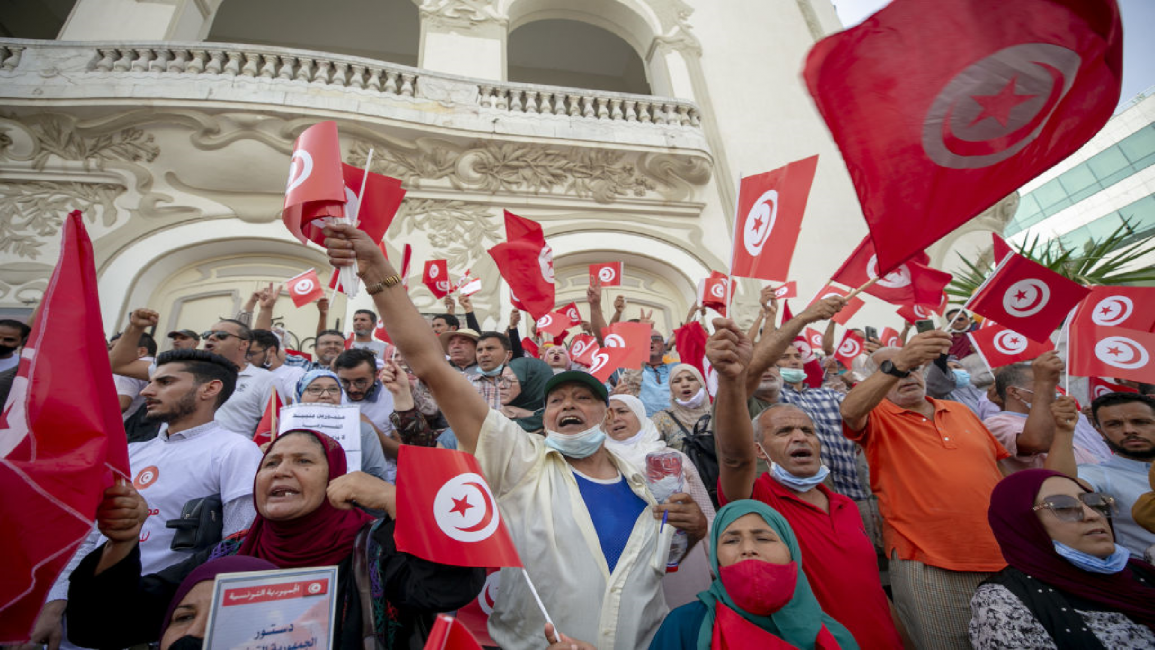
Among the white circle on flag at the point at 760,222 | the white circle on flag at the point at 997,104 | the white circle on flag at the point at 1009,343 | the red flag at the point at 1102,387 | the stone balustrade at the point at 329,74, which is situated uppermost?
the stone balustrade at the point at 329,74

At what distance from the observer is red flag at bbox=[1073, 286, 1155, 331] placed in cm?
320

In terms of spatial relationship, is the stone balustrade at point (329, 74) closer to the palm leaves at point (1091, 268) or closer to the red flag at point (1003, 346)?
the palm leaves at point (1091, 268)

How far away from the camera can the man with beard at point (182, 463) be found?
1922 mm

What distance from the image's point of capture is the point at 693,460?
8.81 feet

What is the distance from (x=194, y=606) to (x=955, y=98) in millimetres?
2504

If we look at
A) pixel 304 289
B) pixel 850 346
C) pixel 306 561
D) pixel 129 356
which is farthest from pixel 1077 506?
pixel 304 289

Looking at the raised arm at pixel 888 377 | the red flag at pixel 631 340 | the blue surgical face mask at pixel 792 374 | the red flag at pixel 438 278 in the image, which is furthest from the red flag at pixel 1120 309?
the red flag at pixel 438 278

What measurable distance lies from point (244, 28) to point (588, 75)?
7364 millimetres

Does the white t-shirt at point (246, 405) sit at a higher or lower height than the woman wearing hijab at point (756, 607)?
higher

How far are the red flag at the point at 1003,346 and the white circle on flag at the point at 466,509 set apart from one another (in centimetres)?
351

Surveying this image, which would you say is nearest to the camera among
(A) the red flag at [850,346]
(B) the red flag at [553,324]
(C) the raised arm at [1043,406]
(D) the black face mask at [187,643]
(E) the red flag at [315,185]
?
(D) the black face mask at [187,643]

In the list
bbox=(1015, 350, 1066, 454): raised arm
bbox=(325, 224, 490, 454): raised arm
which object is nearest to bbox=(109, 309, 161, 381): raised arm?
bbox=(325, 224, 490, 454): raised arm

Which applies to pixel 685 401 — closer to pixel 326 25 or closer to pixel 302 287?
pixel 302 287

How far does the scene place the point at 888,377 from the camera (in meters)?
2.24
